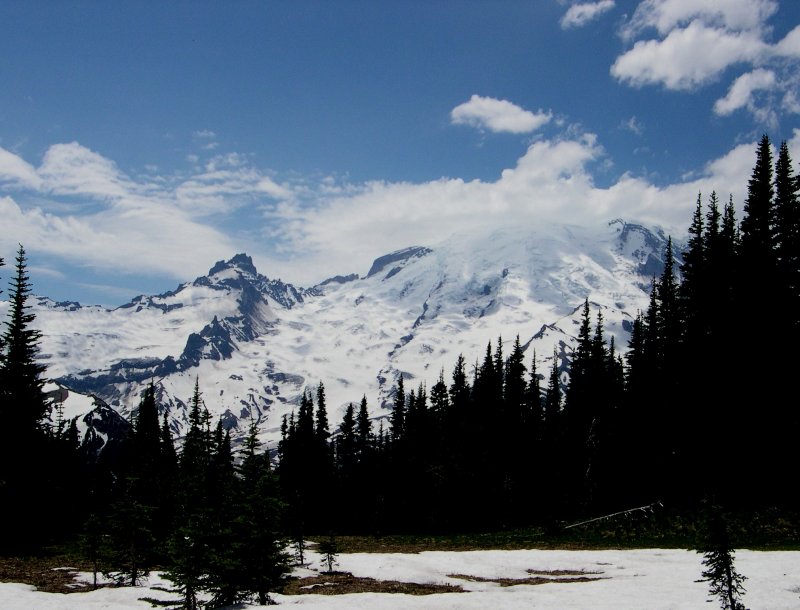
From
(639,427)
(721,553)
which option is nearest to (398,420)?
(639,427)

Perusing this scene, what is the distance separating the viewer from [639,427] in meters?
57.8

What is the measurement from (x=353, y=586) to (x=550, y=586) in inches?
328

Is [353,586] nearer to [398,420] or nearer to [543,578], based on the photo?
[543,578]

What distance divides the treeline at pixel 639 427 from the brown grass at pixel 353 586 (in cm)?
696

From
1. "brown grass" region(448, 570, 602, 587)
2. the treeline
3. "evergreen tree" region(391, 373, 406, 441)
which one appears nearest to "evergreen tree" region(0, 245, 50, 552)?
the treeline

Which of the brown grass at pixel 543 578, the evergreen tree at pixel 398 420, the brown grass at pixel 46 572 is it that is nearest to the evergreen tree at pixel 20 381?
the brown grass at pixel 46 572

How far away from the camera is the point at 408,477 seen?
8812 cm

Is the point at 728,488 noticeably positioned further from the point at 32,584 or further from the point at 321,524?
the point at 321,524

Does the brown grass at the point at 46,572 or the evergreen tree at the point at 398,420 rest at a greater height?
the evergreen tree at the point at 398,420

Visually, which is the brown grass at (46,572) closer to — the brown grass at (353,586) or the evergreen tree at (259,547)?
the brown grass at (353,586)

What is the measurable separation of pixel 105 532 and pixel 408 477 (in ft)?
182

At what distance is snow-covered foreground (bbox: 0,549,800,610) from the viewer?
19.7 m

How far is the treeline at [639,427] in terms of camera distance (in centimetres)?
4128

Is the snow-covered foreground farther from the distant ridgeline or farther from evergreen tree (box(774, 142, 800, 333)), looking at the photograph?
evergreen tree (box(774, 142, 800, 333))
